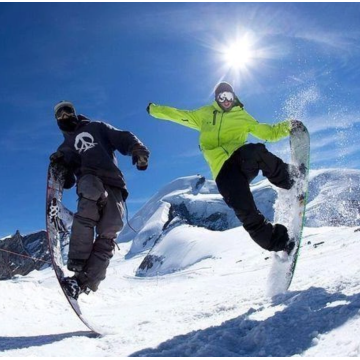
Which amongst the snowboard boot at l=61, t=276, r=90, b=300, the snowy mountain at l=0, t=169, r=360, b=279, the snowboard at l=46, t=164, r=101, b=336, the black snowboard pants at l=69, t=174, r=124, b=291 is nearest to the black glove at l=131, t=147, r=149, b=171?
the black snowboard pants at l=69, t=174, r=124, b=291

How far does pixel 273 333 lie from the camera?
307cm

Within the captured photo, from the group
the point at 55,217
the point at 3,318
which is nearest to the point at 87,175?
the point at 55,217

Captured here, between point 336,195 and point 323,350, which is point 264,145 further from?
point 336,195

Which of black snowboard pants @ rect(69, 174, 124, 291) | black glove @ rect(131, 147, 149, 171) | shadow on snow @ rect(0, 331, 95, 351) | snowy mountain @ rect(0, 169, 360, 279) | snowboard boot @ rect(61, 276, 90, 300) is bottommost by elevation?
shadow on snow @ rect(0, 331, 95, 351)

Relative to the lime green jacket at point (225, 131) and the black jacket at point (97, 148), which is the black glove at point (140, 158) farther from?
the lime green jacket at point (225, 131)

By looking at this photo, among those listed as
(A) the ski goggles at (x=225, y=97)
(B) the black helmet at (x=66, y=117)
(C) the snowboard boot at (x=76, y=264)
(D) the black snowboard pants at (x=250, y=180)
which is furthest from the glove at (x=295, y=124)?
(C) the snowboard boot at (x=76, y=264)

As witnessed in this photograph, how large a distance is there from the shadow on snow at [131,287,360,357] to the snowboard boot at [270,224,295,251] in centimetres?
155

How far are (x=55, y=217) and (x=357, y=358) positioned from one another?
4.35 meters

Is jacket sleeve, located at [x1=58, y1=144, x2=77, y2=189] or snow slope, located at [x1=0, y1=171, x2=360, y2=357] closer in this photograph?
snow slope, located at [x1=0, y1=171, x2=360, y2=357]

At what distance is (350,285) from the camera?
3990mm

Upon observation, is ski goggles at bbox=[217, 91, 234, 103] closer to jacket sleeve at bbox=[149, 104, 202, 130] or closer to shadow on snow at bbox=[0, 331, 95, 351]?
jacket sleeve at bbox=[149, 104, 202, 130]

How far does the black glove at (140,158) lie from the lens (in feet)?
17.3

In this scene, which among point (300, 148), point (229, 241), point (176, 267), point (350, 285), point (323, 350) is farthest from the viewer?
point (176, 267)

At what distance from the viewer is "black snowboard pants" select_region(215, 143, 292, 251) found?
5.25m
